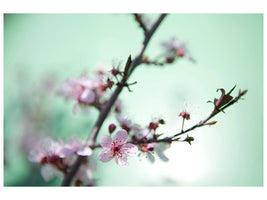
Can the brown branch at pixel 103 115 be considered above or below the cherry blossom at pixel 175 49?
below

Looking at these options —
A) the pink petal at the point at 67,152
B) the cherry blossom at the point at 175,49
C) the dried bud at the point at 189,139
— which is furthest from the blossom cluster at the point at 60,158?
the cherry blossom at the point at 175,49

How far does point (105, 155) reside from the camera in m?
0.93

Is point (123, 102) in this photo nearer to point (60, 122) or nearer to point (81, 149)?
point (81, 149)

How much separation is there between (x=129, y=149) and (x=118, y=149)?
0.06m

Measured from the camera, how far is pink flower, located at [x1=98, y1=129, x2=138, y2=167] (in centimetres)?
92

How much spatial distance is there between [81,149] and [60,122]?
2622mm

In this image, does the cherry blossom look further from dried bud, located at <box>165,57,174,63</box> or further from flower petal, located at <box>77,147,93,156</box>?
flower petal, located at <box>77,147,93,156</box>

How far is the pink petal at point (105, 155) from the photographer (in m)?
0.92

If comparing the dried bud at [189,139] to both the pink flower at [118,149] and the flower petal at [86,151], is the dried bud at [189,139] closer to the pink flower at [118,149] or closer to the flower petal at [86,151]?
the pink flower at [118,149]

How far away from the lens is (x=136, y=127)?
1.13 meters

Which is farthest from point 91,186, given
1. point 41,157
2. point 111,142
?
point 111,142

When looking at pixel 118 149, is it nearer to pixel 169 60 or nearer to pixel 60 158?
pixel 60 158

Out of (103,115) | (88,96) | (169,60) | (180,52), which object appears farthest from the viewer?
(180,52)

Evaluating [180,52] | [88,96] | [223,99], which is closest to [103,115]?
[88,96]
